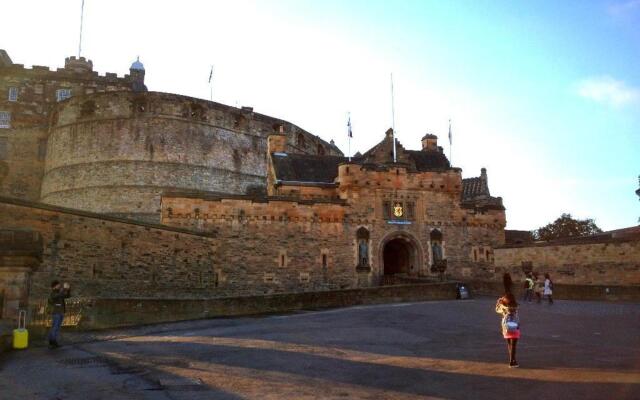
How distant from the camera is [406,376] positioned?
772 cm

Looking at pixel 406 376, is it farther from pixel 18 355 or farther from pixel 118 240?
pixel 118 240

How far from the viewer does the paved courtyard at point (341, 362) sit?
680cm

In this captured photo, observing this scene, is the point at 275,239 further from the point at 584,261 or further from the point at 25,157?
the point at 25,157

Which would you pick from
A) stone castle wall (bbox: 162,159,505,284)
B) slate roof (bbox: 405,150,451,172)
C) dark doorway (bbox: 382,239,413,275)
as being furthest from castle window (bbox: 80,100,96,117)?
dark doorway (bbox: 382,239,413,275)

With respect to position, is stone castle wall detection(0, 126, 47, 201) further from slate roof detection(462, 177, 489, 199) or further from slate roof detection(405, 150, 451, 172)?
slate roof detection(462, 177, 489, 199)

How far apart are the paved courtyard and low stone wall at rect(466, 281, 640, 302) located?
21.9 feet

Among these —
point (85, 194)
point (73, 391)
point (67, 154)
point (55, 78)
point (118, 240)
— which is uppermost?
point (55, 78)

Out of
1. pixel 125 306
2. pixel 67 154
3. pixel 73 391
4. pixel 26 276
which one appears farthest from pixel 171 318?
pixel 67 154

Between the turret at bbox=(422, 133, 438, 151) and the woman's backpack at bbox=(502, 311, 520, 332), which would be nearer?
the woman's backpack at bbox=(502, 311, 520, 332)

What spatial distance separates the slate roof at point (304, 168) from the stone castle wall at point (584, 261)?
431 inches

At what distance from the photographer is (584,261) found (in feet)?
88.4

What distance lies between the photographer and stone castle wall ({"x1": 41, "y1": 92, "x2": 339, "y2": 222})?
4119 centimetres

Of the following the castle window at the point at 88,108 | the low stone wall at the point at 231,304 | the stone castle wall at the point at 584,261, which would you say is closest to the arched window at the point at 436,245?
the stone castle wall at the point at 584,261

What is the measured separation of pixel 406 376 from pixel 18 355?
6320 millimetres
